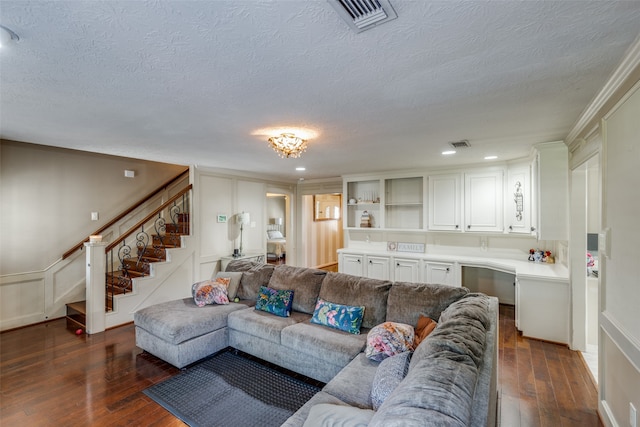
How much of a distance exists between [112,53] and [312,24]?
1.09m

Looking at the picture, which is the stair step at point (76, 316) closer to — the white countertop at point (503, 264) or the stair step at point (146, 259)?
the stair step at point (146, 259)

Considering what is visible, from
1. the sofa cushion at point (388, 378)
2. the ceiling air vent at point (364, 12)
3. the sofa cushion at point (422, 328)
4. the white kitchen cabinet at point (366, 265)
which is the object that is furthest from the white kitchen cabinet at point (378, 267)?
the ceiling air vent at point (364, 12)

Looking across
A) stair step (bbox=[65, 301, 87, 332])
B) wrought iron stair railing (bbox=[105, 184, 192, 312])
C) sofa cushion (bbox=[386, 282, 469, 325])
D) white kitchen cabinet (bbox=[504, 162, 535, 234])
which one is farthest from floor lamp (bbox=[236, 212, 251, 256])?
white kitchen cabinet (bbox=[504, 162, 535, 234])

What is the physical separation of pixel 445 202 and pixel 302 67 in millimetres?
4284

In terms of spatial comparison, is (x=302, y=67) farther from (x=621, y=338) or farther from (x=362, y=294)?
(x=621, y=338)

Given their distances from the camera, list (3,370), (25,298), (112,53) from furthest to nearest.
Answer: (25,298) → (3,370) → (112,53)

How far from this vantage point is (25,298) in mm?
4148

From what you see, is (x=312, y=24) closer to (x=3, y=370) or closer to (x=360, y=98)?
(x=360, y=98)

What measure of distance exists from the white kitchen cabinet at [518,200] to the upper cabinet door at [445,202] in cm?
71

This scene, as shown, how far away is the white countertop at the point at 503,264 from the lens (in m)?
3.70

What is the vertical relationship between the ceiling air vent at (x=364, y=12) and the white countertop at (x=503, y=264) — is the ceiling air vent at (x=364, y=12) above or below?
above

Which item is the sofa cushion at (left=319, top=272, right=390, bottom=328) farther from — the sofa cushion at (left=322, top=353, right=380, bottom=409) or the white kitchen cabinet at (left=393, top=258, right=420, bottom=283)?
the white kitchen cabinet at (left=393, top=258, right=420, bottom=283)

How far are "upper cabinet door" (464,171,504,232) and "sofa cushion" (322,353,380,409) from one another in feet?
11.9

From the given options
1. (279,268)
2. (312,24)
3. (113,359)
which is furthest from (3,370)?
(312,24)
